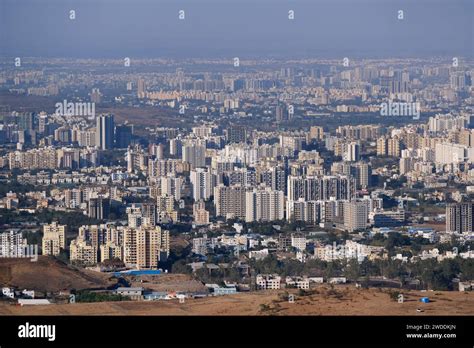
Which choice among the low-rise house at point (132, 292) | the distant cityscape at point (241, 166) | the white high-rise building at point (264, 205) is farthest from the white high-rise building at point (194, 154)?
the low-rise house at point (132, 292)

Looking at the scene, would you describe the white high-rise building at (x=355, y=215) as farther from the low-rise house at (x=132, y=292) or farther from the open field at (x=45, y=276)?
the low-rise house at (x=132, y=292)

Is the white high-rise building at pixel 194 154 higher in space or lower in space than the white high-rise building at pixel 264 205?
higher

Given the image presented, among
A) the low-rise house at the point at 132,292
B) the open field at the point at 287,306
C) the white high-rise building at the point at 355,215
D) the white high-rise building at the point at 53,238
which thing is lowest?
the white high-rise building at the point at 355,215

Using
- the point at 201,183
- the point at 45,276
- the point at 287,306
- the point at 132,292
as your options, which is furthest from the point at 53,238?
the point at 287,306

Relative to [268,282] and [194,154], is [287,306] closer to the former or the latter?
[268,282]

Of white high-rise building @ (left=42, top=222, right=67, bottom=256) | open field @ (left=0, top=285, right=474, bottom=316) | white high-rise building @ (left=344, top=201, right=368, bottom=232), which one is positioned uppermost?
open field @ (left=0, top=285, right=474, bottom=316)

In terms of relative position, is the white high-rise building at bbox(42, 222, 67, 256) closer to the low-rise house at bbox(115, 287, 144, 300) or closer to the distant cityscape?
the distant cityscape

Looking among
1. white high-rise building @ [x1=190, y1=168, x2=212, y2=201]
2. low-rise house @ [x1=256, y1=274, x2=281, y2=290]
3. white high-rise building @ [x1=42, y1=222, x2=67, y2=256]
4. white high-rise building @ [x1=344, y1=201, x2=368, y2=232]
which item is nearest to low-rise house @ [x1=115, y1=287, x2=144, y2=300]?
low-rise house @ [x1=256, y1=274, x2=281, y2=290]

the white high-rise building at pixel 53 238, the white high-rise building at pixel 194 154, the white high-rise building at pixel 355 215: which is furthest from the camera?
the white high-rise building at pixel 194 154

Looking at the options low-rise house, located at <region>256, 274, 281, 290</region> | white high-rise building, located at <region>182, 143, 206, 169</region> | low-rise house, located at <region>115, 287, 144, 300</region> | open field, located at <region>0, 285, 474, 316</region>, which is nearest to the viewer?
open field, located at <region>0, 285, 474, 316</region>
